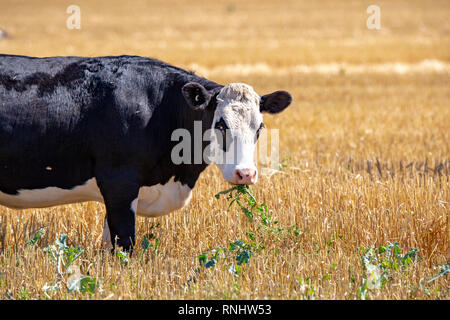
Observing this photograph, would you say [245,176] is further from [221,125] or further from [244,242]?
[244,242]

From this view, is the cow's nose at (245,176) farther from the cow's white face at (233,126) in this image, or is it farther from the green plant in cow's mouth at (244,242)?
the green plant in cow's mouth at (244,242)

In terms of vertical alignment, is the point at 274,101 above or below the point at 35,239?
above

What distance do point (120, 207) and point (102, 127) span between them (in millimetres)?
747

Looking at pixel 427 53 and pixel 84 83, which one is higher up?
pixel 427 53

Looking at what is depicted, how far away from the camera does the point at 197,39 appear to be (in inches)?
1623

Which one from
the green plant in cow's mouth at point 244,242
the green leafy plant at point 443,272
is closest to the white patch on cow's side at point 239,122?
the green plant in cow's mouth at point 244,242

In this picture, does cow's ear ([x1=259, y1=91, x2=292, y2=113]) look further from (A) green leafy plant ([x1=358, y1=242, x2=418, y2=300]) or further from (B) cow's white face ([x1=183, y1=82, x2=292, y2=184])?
(A) green leafy plant ([x1=358, y1=242, x2=418, y2=300])

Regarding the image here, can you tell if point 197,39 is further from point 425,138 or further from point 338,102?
point 425,138

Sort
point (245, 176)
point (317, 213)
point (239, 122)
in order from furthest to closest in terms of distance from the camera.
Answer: point (317, 213) → point (239, 122) → point (245, 176)

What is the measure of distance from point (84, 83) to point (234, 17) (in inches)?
2149

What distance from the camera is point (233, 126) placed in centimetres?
595

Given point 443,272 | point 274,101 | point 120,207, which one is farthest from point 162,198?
point 443,272

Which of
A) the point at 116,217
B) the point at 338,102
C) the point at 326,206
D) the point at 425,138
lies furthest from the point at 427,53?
the point at 116,217
